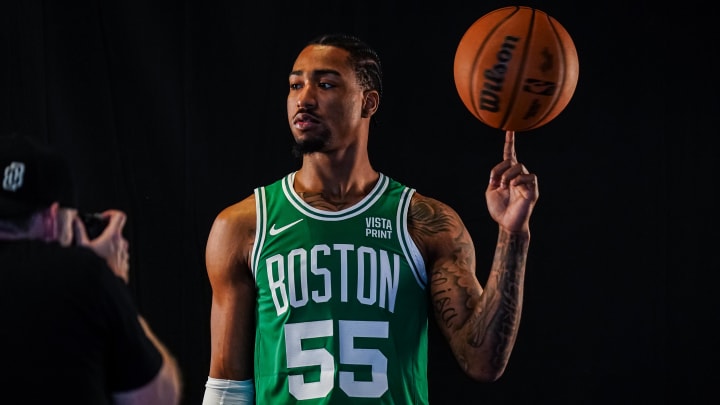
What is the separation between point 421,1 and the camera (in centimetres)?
321

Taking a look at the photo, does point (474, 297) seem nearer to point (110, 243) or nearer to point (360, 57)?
point (360, 57)

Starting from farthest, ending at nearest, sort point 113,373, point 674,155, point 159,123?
point 674,155 < point 159,123 < point 113,373

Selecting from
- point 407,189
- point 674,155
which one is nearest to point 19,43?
point 407,189

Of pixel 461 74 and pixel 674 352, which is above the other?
pixel 461 74

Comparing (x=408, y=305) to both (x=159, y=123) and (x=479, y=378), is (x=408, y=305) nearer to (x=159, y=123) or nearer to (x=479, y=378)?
(x=479, y=378)

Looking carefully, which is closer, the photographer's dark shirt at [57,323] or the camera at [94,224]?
the photographer's dark shirt at [57,323]

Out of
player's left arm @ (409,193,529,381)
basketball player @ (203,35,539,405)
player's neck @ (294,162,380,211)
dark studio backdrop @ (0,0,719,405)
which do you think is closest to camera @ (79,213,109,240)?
basketball player @ (203,35,539,405)

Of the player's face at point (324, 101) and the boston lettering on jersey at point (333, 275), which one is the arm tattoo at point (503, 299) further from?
the player's face at point (324, 101)

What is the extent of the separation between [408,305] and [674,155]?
114cm

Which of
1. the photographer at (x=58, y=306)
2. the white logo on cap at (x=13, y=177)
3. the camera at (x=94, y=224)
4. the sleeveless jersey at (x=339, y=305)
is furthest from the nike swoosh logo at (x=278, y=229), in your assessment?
the white logo on cap at (x=13, y=177)

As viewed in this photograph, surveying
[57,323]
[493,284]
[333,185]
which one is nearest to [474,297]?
[493,284]

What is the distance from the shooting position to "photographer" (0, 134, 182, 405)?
5.55ft

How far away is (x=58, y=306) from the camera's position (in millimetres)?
1698

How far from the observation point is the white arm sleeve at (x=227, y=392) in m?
2.67
